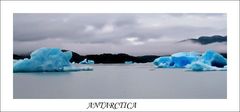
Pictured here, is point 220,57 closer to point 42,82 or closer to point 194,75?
point 194,75

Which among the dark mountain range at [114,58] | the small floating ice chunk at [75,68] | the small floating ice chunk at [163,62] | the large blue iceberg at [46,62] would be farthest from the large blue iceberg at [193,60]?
the large blue iceberg at [46,62]

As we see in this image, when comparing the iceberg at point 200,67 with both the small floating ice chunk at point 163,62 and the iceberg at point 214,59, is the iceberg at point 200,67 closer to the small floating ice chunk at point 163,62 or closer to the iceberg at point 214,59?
the iceberg at point 214,59

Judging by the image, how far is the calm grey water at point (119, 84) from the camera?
6.25 m

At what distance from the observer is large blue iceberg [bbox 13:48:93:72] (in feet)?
20.8

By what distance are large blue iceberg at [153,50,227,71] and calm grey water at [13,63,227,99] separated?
118 millimetres

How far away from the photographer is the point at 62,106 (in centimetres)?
618

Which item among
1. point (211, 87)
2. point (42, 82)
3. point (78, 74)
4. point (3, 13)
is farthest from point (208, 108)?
point (3, 13)

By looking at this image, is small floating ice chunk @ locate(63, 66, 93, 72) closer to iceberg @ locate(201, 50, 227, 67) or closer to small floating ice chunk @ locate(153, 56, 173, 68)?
small floating ice chunk @ locate(153, 56, 173, 68)

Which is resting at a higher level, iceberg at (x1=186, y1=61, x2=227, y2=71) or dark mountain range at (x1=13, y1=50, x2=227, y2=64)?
dark mountain range at (x1=13, y1=50, x2=227, y2=64)

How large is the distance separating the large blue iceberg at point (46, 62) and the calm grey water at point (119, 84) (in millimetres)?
99

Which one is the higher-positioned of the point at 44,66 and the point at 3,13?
the point at 3,13

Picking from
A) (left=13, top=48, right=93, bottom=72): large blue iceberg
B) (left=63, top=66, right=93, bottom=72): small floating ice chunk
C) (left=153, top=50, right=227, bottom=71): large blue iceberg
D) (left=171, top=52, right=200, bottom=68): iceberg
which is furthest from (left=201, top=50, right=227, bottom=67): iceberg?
(left=13, top=48, right=93, bottom=72): large blue iceberg

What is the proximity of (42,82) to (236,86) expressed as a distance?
2646 millimetres

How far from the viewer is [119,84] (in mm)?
6371
